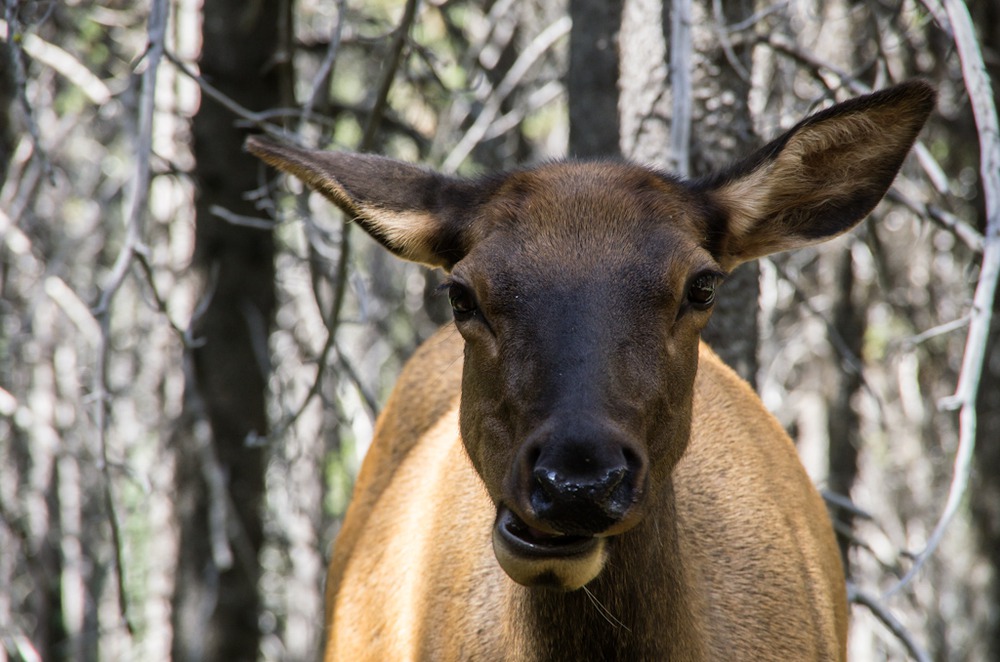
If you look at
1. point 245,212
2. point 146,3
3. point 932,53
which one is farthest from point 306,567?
point 932,53

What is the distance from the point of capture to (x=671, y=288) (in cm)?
313

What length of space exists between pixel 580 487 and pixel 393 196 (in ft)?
4.69

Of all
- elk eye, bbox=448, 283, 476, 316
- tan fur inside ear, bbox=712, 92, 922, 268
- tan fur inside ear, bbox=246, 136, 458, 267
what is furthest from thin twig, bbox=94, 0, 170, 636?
tan fur inside ear, bbox=712, 92, 922, 268

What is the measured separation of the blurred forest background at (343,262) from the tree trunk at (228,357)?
0.7 inches

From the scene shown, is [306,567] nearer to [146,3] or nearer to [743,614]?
[146,3]

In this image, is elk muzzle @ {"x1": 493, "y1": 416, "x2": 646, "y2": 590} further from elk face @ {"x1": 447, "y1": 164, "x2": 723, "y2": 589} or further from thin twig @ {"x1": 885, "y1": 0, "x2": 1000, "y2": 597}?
thin twig @ {"x1": 885, "y1": 0, "x2": 1000, "y2": 597}

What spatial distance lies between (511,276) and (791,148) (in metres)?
1.08

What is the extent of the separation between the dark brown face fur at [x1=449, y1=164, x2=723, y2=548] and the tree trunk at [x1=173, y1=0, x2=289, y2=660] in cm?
408

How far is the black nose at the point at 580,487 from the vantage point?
2609 millimetres

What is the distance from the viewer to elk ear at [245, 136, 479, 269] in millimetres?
3531

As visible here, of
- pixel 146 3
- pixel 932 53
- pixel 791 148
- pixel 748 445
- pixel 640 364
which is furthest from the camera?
pixel 146 3

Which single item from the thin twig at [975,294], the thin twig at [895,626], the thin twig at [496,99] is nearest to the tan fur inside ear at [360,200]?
the thin twig at [975,294]

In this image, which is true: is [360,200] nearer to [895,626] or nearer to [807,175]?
[807,175]

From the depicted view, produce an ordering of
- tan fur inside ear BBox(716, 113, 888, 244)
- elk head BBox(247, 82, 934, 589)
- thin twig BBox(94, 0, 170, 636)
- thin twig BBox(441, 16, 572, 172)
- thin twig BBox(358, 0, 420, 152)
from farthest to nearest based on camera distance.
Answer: thin twig BBox(441, 16, 572, 172)
thin twig BBox(358, 0, 420, 152)
thin twig BBox(94, 0, 170, 636)
tan fur inside ear BBox(716, 113, 888, 244)
elk head BBox(247, 82, 934, 589)
